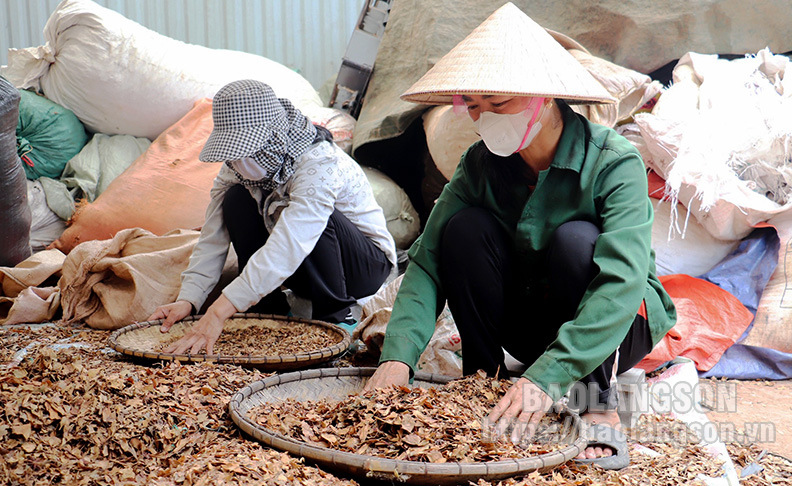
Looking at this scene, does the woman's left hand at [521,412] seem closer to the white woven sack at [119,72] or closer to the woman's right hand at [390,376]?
the woman's right hand at [390,376]

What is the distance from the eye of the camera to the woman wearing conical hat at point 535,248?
1341 mm

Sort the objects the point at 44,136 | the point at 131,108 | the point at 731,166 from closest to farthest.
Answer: the point at 731,166
the point at 44,136
the point at 131,108

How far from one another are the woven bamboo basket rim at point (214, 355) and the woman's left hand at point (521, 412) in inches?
26.1

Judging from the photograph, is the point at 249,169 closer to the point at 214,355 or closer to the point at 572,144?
the point at 214,355

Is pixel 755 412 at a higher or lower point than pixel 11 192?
lower

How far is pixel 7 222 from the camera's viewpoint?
8.60 ft

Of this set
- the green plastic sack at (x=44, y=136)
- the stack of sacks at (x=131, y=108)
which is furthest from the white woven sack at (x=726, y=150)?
the green plastic sack at (x=44, y=136)

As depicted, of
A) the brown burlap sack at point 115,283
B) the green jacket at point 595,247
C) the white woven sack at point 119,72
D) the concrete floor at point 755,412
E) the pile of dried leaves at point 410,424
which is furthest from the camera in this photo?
the white woven sack at point 119,72

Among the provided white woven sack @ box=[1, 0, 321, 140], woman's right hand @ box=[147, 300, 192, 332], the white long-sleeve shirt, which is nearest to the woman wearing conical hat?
the white long-sleeve shirt

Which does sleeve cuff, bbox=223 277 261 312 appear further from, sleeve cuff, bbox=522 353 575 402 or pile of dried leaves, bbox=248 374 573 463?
sleeve cuff, bbox=522 353 575 402

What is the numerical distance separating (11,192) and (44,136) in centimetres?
76

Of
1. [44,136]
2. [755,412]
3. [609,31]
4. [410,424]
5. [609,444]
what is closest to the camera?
[410,424]

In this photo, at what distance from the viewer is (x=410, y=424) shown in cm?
125

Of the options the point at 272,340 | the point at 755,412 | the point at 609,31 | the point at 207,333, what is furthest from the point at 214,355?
the point at 609,31
